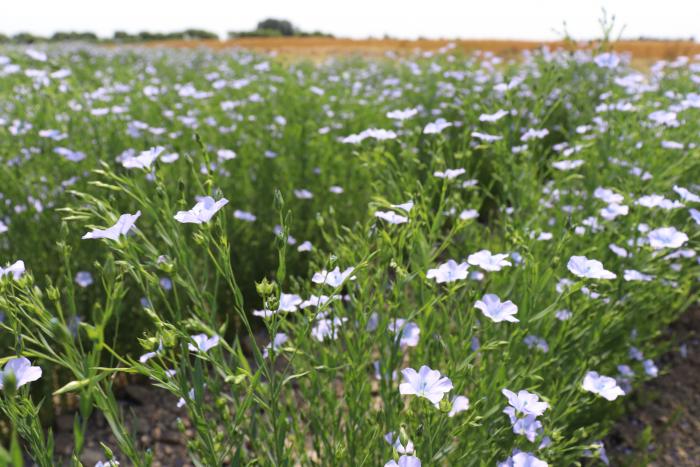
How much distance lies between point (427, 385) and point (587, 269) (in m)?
0.58

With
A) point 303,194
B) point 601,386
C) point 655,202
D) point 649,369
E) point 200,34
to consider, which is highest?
point 200,34

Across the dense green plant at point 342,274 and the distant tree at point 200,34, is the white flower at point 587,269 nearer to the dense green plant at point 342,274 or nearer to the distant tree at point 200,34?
the dense green plant at point 342,274

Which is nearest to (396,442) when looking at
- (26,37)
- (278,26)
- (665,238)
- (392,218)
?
(392,218)

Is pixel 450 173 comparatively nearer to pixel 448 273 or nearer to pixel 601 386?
pixel 448 273

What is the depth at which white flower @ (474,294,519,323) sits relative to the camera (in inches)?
52.2

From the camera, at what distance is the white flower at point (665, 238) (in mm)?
1792

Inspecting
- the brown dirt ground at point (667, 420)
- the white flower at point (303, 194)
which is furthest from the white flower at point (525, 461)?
the white flower at point (303, 194)

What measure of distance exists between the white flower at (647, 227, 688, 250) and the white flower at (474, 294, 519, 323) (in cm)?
75

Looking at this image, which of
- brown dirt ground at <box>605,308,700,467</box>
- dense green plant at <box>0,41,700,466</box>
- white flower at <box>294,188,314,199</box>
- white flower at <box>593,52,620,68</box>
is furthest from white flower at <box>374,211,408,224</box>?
white flower at <box>593,52,620,68</box>

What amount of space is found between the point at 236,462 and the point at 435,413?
18.7 inches

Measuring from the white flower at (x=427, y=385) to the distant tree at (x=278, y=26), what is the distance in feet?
106

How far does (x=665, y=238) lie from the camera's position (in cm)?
186

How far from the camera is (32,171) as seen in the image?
2.83m

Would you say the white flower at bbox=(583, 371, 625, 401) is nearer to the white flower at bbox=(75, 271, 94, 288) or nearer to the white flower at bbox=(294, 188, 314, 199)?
the white flower at bbox=(294, 188, 314, 199)
